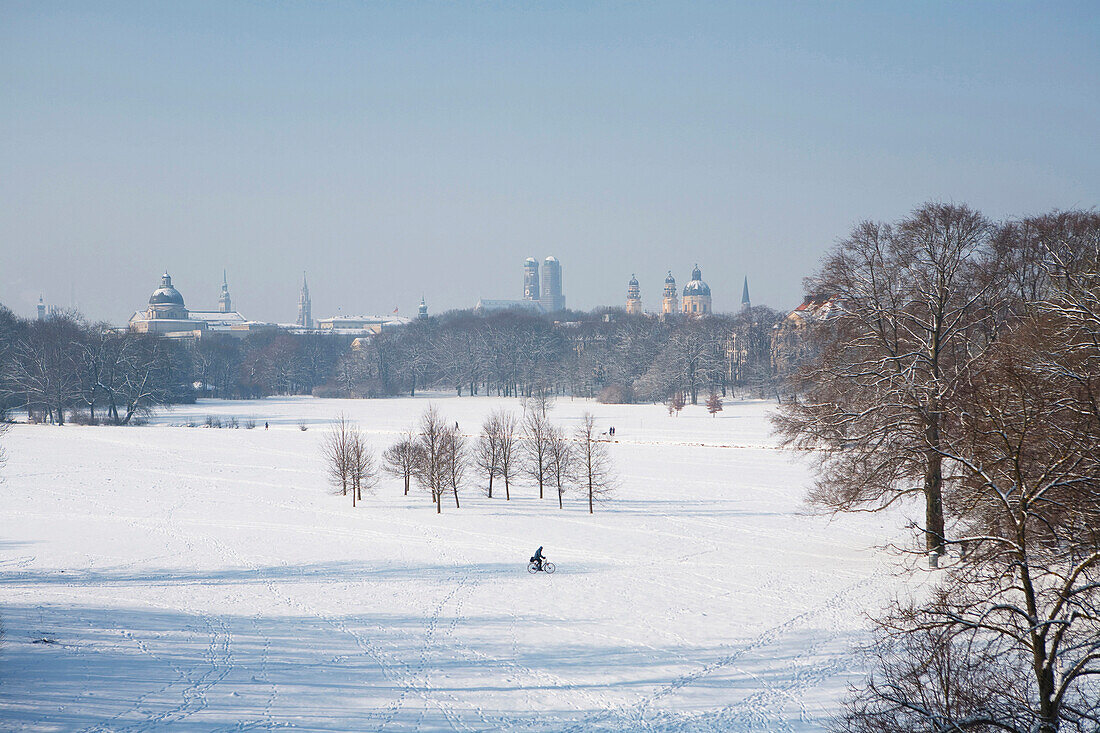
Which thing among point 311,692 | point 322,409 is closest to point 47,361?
point 322,409

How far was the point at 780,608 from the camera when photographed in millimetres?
18562

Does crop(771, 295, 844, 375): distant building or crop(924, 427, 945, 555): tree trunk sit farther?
crop(771, 295, 844, 375): distant building

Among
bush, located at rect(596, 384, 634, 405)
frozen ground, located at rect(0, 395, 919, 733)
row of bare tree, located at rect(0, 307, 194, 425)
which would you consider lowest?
frozen ground, located at rect(0, 395, 919, 733)

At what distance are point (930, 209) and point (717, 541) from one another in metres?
11.3

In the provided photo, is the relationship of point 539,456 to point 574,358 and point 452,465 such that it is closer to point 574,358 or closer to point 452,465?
point 452,465

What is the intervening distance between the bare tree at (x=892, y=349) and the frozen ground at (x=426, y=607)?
2583 millimetres

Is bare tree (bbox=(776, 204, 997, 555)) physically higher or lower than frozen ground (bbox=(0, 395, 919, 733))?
higher

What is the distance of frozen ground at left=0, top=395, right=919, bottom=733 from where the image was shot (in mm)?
13461

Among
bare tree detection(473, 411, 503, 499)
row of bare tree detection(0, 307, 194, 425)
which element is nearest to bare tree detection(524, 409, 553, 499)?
bare tree detection(473, 411, 503, 499)

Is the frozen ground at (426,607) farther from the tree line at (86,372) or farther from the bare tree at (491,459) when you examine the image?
the tree line at (86,372)

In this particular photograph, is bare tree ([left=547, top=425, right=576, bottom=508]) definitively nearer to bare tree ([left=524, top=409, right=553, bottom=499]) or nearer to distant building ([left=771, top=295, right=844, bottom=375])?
bare tree ([left=524, top=409, right=553, bottom=499])

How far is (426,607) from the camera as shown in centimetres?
1964

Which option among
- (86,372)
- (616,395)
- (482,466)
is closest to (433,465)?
(482,466)

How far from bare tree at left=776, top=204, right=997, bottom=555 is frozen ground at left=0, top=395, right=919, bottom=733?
2.58 m
